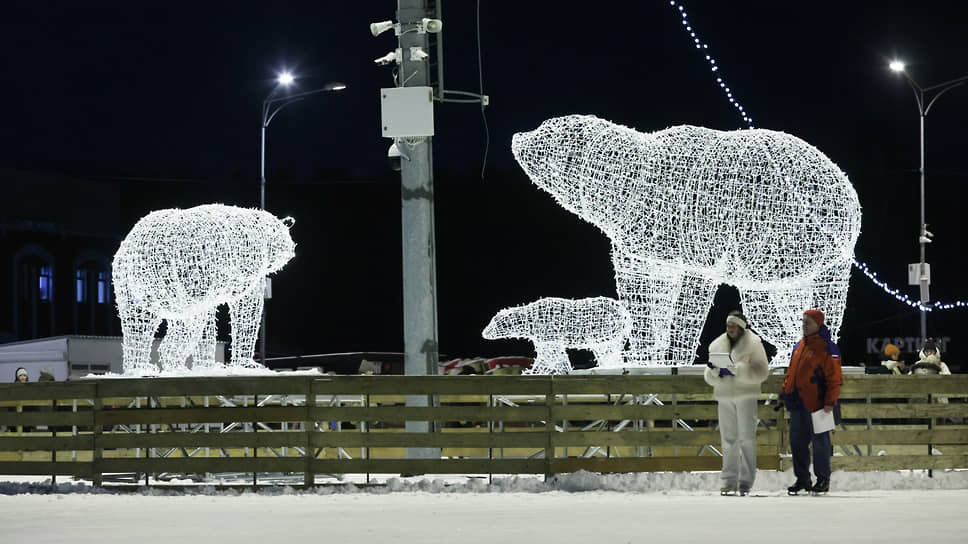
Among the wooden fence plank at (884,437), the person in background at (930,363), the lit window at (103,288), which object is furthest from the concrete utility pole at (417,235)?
the lit window at (103,288)

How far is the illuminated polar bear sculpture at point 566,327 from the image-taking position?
15.8m

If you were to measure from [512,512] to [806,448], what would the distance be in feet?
10.3

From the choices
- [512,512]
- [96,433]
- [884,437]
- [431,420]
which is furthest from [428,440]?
[884,437]

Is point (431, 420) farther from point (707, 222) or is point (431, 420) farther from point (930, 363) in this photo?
point (930, 363)

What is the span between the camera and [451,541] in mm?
8414

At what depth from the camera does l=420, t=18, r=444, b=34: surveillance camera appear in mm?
13898

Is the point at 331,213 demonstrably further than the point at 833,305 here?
Yes

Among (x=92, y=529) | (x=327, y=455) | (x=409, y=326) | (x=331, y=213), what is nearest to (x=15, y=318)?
(x=331, y=213)

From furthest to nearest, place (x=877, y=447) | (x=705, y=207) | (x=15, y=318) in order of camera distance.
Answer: (x=15, y=318) < (x=877, y=447) < (x=705, y=207)

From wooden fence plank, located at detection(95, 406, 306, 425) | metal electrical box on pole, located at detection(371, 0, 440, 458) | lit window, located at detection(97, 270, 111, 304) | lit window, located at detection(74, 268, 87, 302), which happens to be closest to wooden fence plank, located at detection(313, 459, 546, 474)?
wooden fence plank, located at detection(95, 406, 306, 425)

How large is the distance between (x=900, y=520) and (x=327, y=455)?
8725 mm

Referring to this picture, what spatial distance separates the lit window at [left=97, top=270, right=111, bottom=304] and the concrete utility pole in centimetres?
3878

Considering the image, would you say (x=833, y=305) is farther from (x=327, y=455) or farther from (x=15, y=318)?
(x=15, y=318)

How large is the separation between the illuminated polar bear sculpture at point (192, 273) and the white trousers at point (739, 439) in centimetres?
844
